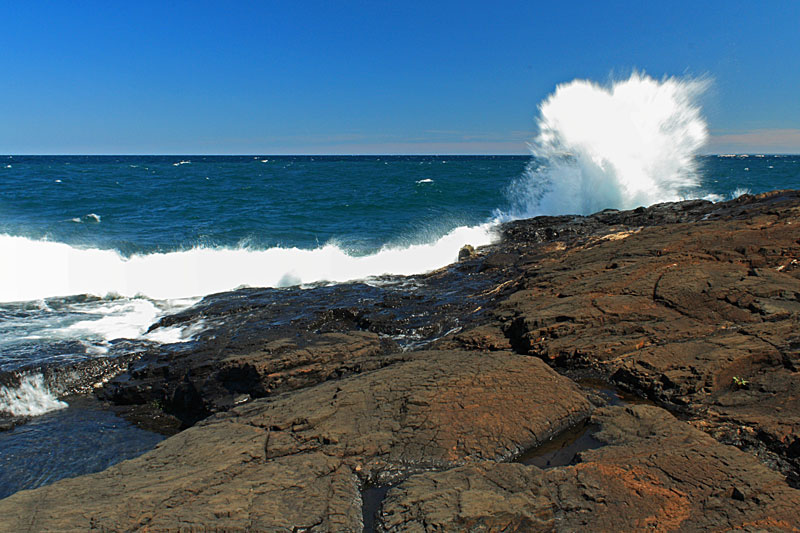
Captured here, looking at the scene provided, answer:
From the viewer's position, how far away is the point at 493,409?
4652 millimetres

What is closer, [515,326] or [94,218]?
[515,326]

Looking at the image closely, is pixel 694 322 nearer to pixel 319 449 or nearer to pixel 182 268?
pixel 319 449

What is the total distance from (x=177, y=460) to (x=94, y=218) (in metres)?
21.4

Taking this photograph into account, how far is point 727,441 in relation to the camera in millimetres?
4438

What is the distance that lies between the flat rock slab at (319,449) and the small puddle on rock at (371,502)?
59mm

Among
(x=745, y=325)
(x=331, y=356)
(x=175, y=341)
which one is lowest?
(x=175, y=341)

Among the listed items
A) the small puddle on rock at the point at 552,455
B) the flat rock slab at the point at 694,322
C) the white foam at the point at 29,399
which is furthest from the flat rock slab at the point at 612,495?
the white foam at the point at 29,399

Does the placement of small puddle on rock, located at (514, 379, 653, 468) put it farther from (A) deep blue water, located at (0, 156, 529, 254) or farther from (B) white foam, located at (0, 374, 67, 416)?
(A) deep blue water, located at (0, 156, 529, 254)

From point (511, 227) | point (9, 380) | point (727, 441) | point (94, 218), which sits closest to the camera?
point (727, 441)

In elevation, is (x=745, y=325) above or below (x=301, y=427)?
above

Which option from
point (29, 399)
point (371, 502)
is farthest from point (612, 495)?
point (29, 399)

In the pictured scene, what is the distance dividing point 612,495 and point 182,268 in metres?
13.1

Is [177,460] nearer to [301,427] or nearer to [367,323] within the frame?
[301,427]

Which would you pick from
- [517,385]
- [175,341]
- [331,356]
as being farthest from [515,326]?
[175,341]
